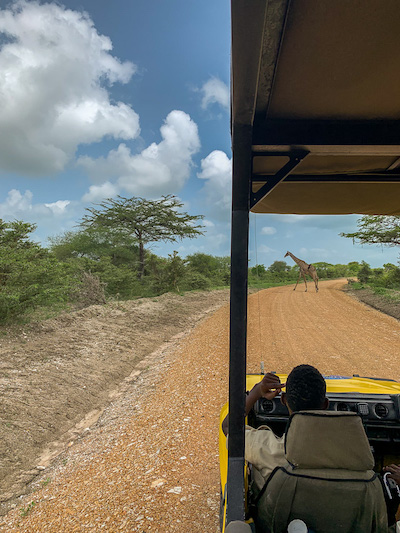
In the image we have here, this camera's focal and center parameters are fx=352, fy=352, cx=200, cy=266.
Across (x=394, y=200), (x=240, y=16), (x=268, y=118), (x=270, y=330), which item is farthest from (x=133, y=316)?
(x=240, y=16)

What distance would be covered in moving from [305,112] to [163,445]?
133 inches

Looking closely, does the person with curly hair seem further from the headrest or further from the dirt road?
the dirt road

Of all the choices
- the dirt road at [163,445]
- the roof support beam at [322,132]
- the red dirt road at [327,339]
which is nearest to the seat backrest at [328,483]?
the roof support beam at [322,132]

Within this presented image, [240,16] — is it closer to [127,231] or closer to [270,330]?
[270,330]

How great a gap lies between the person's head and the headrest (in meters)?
0.26

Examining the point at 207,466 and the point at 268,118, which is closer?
the point at 268,118

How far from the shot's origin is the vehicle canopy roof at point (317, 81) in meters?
1.12

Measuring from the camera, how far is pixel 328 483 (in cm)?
124

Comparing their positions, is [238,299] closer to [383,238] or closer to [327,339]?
[327,339]

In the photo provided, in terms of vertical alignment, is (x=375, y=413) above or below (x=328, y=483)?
below

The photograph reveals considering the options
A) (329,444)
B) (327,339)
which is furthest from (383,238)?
(329,444)

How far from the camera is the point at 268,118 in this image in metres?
1.89

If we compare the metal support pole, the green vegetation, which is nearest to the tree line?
the green vegetation

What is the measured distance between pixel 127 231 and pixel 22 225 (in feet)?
42.8
